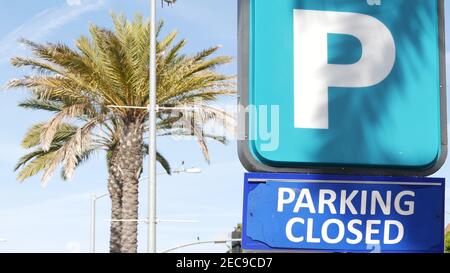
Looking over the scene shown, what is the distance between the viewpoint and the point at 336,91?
7.40 ft

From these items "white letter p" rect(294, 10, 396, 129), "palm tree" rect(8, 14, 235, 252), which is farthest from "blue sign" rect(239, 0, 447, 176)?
"palm tree" rect(8, 14, 235, 252)

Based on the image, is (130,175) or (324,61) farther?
(130,175)

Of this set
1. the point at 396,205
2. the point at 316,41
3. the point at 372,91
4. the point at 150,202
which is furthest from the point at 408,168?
the point at 150,202

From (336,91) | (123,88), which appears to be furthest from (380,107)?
→ (123,88)

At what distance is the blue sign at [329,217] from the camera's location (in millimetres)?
2271

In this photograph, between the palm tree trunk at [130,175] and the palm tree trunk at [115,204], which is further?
the palm tree trunk at [115,204]

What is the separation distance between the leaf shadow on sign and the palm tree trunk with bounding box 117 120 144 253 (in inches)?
749

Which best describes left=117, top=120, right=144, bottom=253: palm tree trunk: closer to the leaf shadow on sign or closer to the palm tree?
the palm tree

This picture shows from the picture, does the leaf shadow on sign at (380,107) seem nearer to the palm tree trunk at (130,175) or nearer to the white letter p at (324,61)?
the white letter p at (324,61)

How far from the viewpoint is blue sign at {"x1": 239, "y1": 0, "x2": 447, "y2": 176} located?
225 centimetres

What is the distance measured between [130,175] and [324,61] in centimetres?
1931

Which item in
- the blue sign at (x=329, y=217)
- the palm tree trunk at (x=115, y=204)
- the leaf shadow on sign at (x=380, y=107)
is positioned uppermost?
the leaf shadow on sign at (x=380, y=107)

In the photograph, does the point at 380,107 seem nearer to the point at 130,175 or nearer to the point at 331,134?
the point at 331,134

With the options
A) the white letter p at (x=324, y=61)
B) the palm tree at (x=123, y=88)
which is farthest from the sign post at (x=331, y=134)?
the palm tree at (x=123, y=88)
